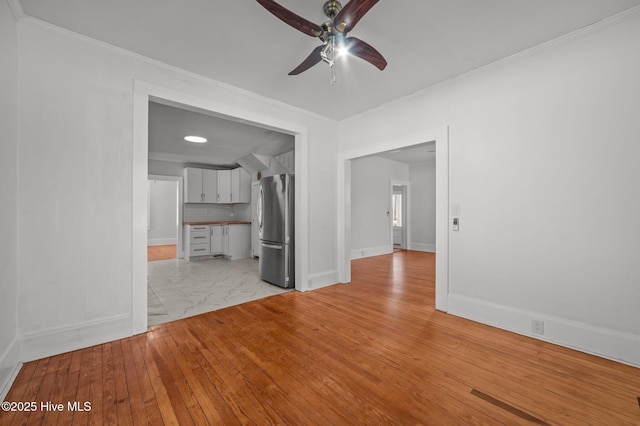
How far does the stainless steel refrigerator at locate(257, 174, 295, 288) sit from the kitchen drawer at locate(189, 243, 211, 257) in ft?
9.91

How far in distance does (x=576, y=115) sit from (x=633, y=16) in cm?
72

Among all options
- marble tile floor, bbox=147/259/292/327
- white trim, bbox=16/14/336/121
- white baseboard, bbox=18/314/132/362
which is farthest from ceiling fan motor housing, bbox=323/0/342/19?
marble tile floor, bbox=147/259/292/327

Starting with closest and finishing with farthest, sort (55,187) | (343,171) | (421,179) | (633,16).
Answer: (633,16)
(55,187)
(343,171)
(421,179)

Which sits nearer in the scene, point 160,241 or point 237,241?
point 237,241

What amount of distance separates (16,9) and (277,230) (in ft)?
10.6

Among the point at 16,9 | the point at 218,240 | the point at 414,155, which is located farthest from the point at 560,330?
the point at 218,240

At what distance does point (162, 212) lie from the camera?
9680 millimetres

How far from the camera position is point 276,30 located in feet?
7.02

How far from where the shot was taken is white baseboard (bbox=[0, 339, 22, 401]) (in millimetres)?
1649

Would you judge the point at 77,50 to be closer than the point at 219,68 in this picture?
Yes

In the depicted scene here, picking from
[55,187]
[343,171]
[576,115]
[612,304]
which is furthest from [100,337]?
[576,115]

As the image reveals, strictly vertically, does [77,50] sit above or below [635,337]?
above

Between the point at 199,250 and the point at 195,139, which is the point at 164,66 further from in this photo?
the point at 199,250

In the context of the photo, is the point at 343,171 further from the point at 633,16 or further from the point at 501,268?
the point at 633,16
